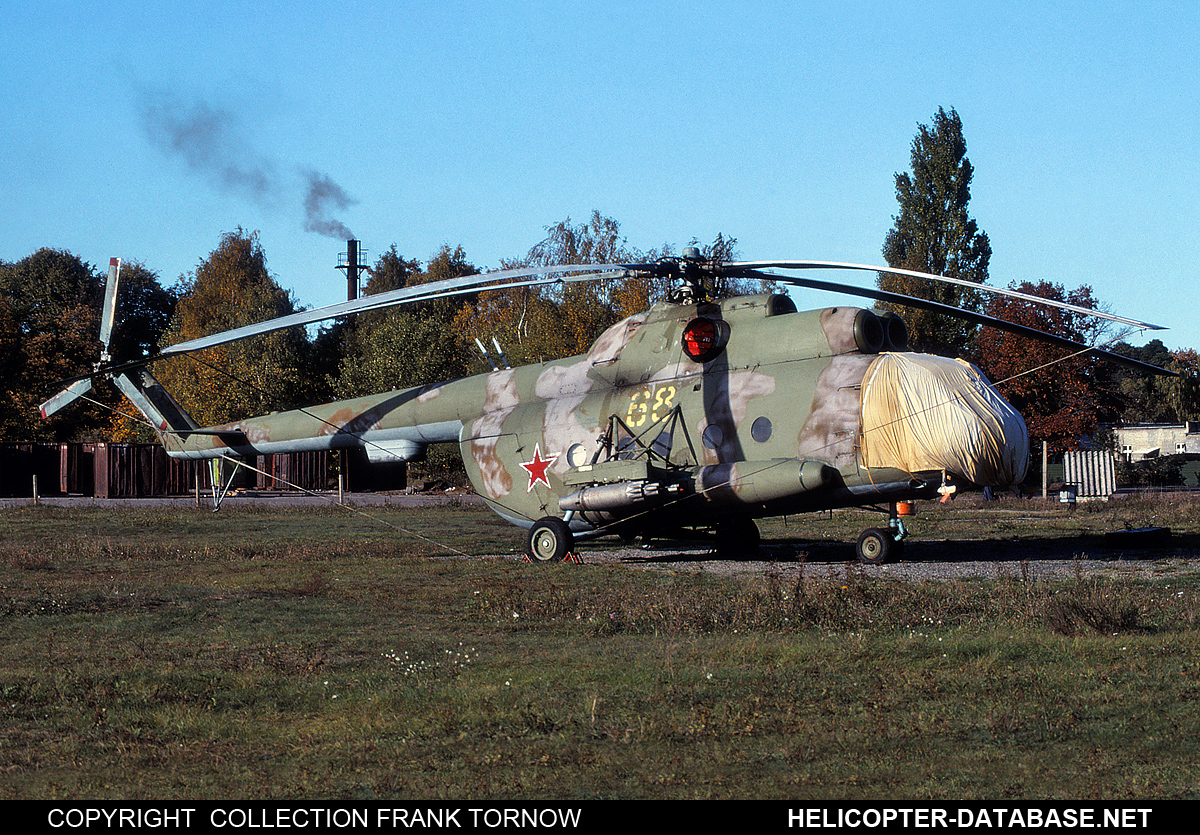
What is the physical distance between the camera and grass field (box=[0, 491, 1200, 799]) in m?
5.95

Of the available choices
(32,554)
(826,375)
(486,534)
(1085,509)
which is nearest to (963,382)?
(826,375)

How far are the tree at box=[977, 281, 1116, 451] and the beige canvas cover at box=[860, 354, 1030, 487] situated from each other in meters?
26.1

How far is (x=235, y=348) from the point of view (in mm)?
60938

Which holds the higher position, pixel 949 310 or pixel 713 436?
pixel 949 310

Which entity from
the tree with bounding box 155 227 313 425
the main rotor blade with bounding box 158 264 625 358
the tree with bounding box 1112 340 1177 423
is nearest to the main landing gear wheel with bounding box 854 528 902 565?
the main rotor blade with bounding box 158 264 625 358

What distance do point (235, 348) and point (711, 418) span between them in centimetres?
4969

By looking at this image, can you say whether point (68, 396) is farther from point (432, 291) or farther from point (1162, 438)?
point (1162, 438)

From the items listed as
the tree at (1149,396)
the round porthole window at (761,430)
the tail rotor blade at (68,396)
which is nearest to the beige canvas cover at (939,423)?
the round porthole window at (761,430)

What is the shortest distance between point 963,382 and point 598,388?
6370 millimetres

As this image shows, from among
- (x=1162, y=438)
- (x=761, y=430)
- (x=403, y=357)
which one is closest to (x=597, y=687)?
(x=761, y=430)

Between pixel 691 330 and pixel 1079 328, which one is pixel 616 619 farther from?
pixel 1079 328

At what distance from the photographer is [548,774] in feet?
19.6

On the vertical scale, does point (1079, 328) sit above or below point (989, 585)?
above

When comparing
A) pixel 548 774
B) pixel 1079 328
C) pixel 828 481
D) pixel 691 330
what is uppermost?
pixel 1079 328
